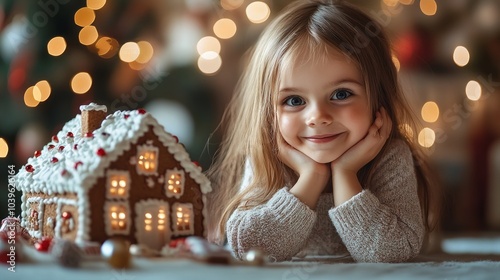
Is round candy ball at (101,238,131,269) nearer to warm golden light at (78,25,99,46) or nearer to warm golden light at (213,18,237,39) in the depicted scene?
warm golden light at (78,25,99,46)

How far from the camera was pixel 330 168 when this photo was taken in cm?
127

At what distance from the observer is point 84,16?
7.32 ft

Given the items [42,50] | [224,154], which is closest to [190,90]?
[42,50]

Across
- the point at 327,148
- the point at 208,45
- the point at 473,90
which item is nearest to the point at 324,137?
the point at 327,148

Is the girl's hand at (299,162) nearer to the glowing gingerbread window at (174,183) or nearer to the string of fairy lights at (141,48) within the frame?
the glowing gingerbread window at (174,183)

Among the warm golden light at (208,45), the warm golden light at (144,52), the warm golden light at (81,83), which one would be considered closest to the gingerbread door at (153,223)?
the warm golden light at (81,83)

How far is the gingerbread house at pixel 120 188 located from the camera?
34.3 inches

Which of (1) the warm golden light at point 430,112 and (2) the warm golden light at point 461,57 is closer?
(1) the warm golden light at point 430,112

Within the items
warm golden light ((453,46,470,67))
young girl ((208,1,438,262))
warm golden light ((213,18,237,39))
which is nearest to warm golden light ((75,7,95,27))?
warm golden light ((213,18,237,39))

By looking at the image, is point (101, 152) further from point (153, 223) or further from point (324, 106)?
point (324, 106)

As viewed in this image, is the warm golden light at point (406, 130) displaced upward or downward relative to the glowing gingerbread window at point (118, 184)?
upward

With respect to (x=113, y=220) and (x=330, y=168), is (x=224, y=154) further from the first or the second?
(x=113, y=220)

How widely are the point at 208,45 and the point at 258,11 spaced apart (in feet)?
0.86

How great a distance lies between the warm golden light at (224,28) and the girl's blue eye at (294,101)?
4.84 ft
